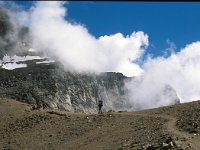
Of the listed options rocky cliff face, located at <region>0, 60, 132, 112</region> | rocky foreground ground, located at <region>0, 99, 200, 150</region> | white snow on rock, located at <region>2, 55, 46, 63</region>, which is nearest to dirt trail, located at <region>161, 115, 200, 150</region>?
rocky foreground ground, located at <region>0, 99, 200, 150</region>

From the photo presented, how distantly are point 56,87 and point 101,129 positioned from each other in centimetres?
8665

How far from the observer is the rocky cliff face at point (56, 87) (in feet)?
344

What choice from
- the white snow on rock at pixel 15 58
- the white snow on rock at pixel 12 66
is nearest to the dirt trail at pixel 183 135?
the white snow on rock at pixel 12 66

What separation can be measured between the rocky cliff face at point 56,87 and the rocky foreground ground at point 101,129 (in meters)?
59.0

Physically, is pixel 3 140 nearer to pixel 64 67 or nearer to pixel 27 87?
pixel 27 87

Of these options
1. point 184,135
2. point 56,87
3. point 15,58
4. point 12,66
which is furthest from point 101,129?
point 15,58

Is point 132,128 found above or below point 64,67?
below

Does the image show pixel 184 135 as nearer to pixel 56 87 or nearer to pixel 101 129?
pixel 101 129

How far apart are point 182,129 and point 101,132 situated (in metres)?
7.16

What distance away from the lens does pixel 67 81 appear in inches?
4877

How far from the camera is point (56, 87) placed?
389 ft

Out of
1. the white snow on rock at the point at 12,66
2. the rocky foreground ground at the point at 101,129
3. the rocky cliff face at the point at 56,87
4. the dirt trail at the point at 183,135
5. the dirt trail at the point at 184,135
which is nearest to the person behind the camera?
the dirt trail at the point at 183,135

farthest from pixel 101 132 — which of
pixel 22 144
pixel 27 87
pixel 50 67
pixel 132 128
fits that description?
pixel 50 67

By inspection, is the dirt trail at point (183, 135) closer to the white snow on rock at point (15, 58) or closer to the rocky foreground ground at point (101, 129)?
the rocky foreground ground at point (101, 129)
